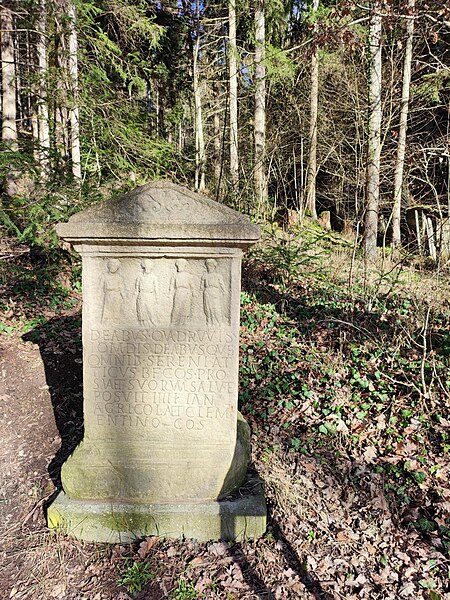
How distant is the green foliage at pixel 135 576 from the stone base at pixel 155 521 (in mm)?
228

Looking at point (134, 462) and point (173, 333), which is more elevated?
point (173, 333)

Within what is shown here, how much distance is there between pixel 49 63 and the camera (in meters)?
7.96

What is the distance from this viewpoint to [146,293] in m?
2.82

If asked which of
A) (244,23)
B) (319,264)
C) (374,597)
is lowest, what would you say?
(374,597)

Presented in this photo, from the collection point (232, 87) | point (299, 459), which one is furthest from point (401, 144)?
point (299, 459)

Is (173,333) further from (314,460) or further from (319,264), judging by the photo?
(319,264)

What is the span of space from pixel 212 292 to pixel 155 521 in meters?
1.66

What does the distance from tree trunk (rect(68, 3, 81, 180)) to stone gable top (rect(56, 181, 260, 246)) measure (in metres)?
4.51

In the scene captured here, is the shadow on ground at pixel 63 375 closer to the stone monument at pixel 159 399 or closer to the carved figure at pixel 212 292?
the stone monument at pixel 159 399

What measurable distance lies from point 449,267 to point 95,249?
14.0 feet

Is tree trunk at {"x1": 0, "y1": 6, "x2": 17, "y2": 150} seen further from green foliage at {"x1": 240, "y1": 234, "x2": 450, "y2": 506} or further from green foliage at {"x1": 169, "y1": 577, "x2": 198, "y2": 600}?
green foliage at {"x1": 169, "y1": 577, "x2": 198, "y2": 600}

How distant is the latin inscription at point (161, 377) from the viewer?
2.86m

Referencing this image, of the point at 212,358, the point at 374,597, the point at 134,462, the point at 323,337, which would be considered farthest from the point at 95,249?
the point at 323,337

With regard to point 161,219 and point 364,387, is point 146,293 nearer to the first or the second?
point 161,219
